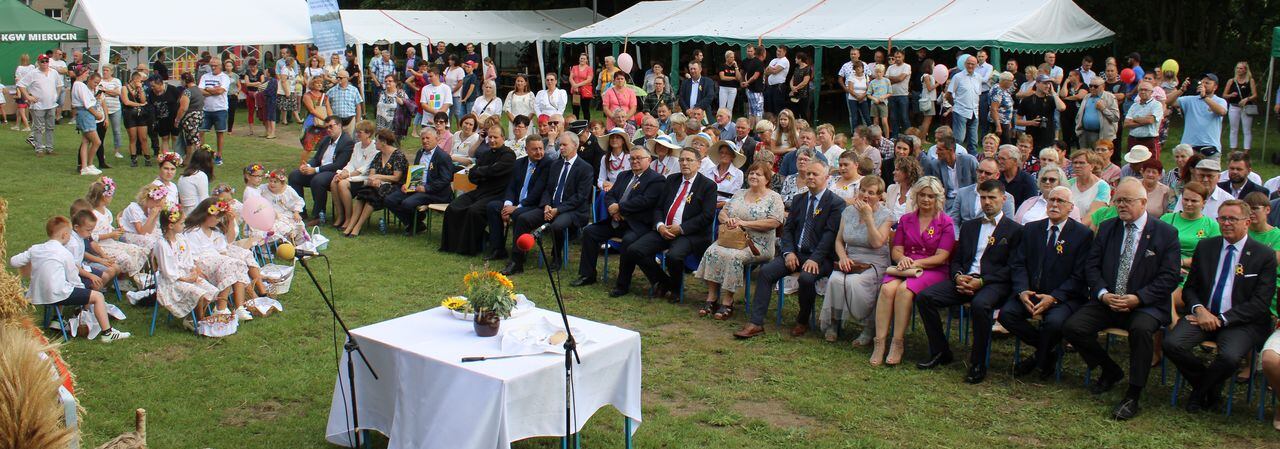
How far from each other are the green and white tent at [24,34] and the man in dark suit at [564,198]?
46.0 ft

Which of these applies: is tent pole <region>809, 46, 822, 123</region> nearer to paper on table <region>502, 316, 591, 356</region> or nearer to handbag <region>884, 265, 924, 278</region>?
handbag <region>884, 265, 924, 278</region>

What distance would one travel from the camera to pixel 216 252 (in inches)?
302

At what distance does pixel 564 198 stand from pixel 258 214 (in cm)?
259

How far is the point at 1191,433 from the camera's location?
5.74m

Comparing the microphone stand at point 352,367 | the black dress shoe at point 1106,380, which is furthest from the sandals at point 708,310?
the microphone stand at point 352,367

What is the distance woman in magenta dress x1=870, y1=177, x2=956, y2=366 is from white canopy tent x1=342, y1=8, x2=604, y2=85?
59.5ft

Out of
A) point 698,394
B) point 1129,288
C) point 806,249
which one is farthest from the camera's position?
point 806,249

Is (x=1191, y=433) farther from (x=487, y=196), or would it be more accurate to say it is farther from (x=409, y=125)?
(x=409, y=125)

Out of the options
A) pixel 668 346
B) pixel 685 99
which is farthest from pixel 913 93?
pixel 668 346

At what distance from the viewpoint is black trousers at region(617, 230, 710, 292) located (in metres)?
8.46

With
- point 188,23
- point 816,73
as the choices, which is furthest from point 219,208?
point 188,23

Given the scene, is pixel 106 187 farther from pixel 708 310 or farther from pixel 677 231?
pixel 708 310

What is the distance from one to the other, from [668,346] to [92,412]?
349cm

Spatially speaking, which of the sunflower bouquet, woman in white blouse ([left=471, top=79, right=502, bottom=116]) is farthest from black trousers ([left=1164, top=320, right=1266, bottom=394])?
woman in white blouse ([left=471, top=79, right=502, bottom=116])
